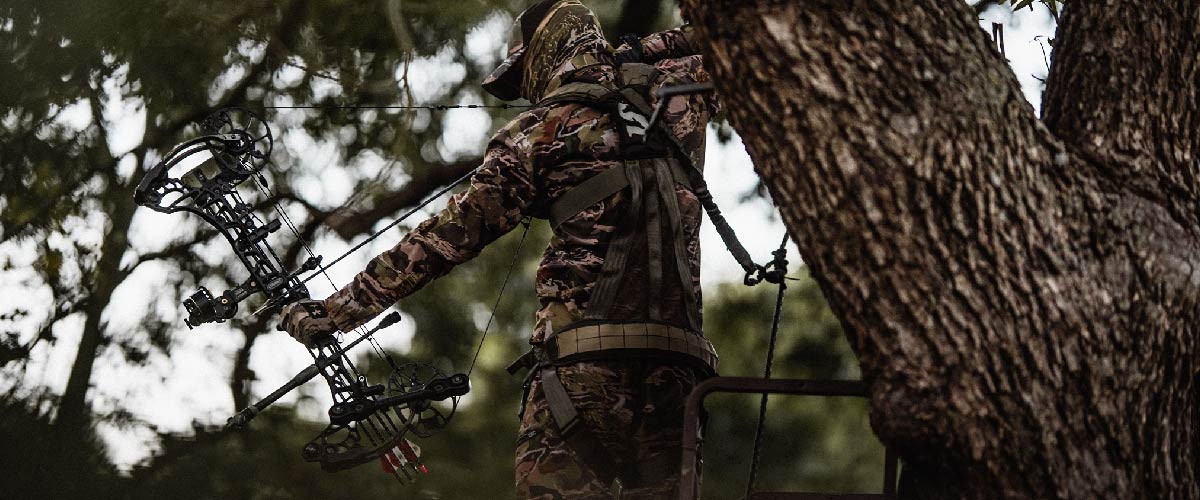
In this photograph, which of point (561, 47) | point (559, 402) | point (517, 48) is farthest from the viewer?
point (517, 48)

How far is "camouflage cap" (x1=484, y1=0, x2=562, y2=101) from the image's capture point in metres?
2.93

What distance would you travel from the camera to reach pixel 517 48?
2975 mm

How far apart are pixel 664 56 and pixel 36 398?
11.6 feet

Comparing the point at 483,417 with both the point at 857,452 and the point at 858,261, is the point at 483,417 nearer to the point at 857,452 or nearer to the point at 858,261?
the point at 857,452

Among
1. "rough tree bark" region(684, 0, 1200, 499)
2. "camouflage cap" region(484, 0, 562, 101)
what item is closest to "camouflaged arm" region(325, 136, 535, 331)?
"camouflage cap" region(484, 0, 562, 101)

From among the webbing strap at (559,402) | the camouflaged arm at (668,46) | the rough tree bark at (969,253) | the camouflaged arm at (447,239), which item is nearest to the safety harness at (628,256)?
the webbing strap at (559,402)

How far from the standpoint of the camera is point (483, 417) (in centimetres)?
534

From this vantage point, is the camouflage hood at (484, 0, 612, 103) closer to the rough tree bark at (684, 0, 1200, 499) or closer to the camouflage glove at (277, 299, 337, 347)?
the camouflage glove at (277, 299, 337, 347)

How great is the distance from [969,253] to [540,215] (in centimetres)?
116

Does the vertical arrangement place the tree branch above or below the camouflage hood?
below

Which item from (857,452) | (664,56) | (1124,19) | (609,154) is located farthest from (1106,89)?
(857,452)

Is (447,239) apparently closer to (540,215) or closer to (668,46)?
(540,215)

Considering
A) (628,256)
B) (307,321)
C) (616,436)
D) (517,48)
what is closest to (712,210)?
(628,256)

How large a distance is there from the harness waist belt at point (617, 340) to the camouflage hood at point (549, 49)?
61cm
